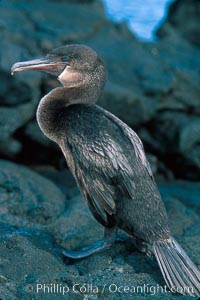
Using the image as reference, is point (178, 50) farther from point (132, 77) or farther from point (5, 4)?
point (5, 4)

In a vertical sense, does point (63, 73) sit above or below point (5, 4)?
above

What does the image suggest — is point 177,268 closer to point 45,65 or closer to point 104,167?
point 104,167

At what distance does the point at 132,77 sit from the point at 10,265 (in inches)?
125

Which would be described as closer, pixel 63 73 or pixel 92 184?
pixel 92 184

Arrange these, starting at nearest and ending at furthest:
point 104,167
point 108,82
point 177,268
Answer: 1. point 177,268
2. point 104,167
3. point 108,82

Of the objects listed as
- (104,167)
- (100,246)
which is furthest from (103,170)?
(100,246)

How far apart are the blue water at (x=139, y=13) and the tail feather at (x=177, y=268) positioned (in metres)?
6.35

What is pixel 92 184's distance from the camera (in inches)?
137

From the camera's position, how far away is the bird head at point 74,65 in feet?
12.2

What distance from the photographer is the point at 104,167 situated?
3.44m

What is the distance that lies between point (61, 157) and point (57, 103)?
2098mm

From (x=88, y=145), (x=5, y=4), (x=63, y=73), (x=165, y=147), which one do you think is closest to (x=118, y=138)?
(x=88, y=145)

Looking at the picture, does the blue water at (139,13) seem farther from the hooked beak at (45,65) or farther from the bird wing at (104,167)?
the bird wing at (104,167)

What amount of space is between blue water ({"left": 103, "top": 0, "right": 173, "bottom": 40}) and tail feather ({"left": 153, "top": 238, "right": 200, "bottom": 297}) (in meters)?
6.35
